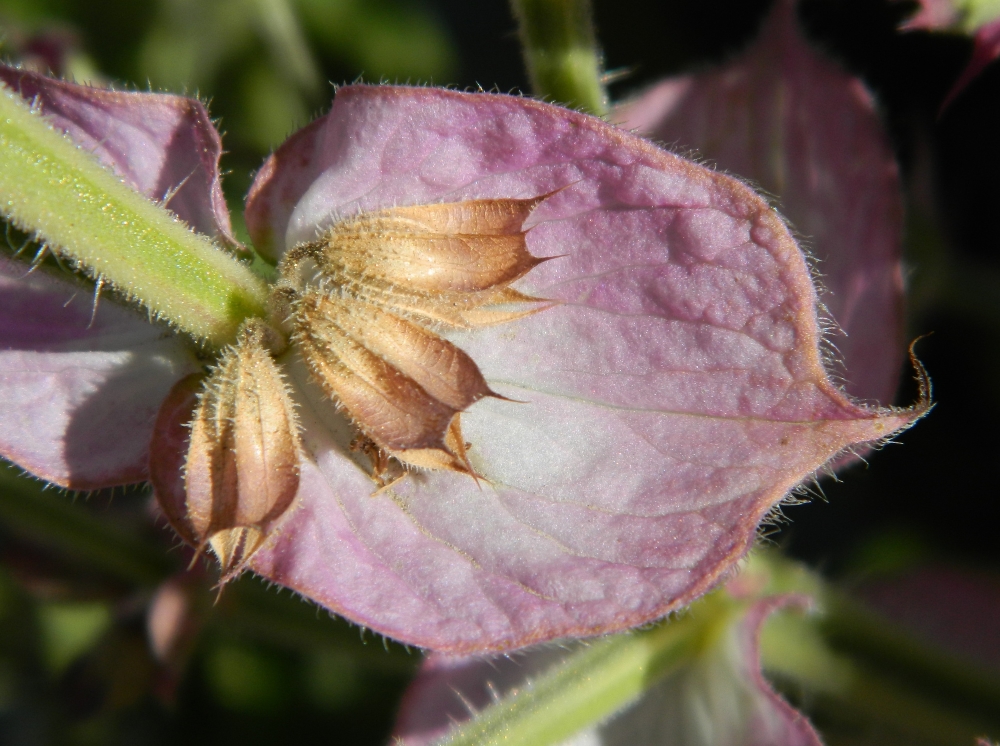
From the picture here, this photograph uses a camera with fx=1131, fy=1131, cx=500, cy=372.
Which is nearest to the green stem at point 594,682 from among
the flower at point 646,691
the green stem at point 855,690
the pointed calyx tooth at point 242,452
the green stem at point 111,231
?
the flower at point 646,691

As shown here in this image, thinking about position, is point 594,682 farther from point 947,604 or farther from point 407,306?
point 947,604

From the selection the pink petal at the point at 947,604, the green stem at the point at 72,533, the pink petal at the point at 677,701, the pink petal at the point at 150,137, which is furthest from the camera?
the pink petal at the point at 947,604

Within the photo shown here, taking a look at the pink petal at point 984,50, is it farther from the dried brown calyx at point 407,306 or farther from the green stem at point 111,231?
the green stem at point 111,231

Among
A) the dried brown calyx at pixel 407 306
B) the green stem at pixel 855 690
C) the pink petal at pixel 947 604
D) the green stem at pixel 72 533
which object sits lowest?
the pink petal at pixel 947 604

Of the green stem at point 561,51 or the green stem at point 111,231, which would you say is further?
the green stem at point 561,51

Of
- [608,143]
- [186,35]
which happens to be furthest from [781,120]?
[186,35]

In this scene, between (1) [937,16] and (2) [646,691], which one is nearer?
(1) [937,16]

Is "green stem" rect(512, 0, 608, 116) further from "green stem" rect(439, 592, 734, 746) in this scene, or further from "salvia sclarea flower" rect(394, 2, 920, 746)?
"green stem" rect(439, 592, 734, 746)

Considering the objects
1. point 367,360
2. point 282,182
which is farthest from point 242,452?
point 282,182
